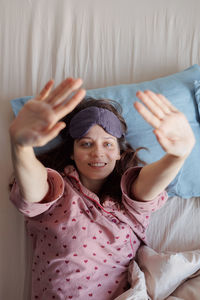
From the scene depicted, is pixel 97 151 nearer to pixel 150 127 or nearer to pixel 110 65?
pixel 150 127

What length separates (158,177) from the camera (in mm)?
831

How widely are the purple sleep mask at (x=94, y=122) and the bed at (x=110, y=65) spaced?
21 cm

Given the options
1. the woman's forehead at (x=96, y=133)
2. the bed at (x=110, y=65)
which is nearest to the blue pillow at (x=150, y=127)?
the bed at (x=110, y=65)

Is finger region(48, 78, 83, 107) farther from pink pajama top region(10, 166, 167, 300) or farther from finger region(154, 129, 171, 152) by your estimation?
pink pajama top region(10, 166, 167, 300)

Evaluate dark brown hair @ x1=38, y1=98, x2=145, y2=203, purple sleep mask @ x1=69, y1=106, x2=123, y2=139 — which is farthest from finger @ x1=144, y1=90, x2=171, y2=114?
dark brown hair @ x1=38, y1=98, x2=145, y2=203

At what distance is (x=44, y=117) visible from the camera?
66cm

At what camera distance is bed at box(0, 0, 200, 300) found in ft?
3.84

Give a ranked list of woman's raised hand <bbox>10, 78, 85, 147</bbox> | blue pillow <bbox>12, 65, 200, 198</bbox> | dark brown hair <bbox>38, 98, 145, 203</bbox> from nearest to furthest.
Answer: woman's raised hand <bbox>10, 78, 85, 147</bbox> < dark brown hair <bbox>38, 98, 145, 203</bbox> < blue pillow <bbox>12, 65, 200, 198</bbox>

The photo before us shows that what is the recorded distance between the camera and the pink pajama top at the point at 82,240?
3.17ft

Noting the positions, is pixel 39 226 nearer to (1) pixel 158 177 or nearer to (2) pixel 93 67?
(1) pixel 158 177

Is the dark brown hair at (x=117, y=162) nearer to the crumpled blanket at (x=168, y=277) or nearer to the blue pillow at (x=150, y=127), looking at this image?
the blue pillow at (x=150, y=127)

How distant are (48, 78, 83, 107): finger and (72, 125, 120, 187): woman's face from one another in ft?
1.04

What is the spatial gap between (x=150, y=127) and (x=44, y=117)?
654 mm

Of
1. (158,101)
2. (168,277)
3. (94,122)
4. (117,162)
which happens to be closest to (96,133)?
(94,122)
